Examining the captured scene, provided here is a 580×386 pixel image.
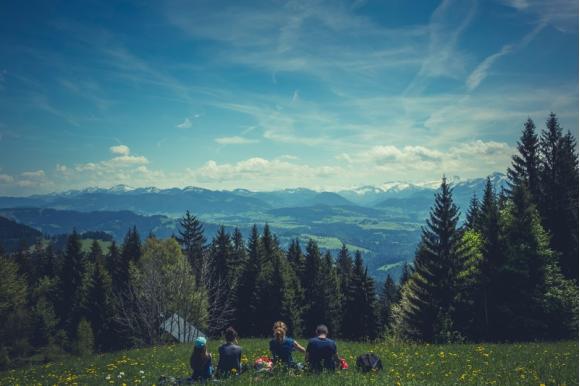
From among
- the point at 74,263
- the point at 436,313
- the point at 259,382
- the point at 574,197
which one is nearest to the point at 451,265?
the point at 436,313

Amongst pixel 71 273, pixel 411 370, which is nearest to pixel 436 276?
pixel 411 370

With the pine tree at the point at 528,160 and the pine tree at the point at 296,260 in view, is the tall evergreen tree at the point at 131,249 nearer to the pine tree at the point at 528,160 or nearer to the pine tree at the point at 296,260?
the pine tree at the point at 296,260

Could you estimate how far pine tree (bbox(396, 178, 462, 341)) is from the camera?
3484cm

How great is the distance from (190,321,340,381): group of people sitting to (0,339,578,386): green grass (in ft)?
1.88

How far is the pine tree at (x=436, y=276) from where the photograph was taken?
3484 centimetres

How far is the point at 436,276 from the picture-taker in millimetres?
Answer: 35562

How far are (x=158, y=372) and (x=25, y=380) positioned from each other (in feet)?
17.4

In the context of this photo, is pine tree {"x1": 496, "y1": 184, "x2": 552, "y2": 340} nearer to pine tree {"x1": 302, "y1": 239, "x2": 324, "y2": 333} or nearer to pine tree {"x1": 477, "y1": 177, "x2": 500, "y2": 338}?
pine tree {"x1": 477, "y1": 177, "x2": 500, "y2": 338}

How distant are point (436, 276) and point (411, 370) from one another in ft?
86.1

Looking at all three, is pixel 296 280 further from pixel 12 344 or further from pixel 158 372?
pixel 158 372

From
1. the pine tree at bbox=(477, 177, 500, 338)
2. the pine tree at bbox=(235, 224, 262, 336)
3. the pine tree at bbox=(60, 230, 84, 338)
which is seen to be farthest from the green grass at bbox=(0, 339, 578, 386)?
the pine tree at bbox=(60, 230, 84, 338)

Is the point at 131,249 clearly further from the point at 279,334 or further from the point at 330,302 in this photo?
the point at 279,334

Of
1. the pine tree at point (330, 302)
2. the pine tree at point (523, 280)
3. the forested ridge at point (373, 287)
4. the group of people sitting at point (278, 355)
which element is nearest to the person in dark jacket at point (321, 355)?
the group of people sitting at point (278, 355)

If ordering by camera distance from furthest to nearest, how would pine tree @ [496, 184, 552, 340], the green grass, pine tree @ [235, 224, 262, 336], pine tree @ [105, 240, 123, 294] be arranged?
pine tree @ [105, 240, 123, 294]
pine tree @ [235, 224, 262, 336]
pine tree @ [496, 184, 552, 340]
the green grass
